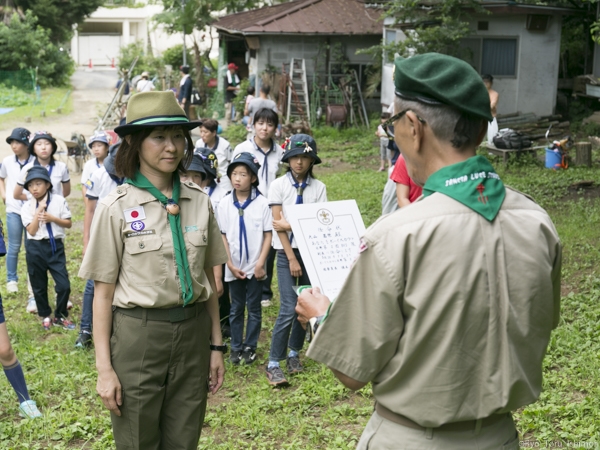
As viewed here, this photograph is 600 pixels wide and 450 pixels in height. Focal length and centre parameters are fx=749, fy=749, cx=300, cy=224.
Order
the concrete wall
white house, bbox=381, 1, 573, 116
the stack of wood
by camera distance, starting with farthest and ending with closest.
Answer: the concrete wall → white house, bbox=381, 1, 573, 116 → the stack of wood

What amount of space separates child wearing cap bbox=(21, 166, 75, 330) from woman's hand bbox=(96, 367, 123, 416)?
167 inches

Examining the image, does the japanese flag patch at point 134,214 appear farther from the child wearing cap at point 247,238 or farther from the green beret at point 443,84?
the child wearing cap at point 247,238

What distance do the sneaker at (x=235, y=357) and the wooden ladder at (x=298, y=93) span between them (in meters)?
15.5

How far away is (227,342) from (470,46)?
1329 centimetres

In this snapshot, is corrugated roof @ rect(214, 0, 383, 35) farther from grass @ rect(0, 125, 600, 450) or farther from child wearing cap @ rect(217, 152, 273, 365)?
child wearing cap @ rect(217, 152, 273, 365)

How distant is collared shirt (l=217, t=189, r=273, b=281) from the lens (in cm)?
636

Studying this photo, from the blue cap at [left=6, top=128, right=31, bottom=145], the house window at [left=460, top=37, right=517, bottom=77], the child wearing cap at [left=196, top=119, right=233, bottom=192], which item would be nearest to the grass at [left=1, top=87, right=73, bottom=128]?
the house window at [left=460, top=37, right=517, bottom=77]

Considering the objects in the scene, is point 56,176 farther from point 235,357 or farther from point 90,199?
point 235,357

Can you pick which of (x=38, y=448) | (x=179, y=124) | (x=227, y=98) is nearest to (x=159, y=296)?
(x=179, y=124)

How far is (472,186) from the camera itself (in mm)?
2238

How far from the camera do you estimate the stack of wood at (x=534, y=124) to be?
1743 cm

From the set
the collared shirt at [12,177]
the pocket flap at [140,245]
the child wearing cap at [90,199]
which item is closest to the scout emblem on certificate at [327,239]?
the pocket flap at [140,245]

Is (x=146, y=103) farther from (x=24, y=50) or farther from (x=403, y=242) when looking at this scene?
(x=24, y=50)

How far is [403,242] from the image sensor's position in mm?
2143
